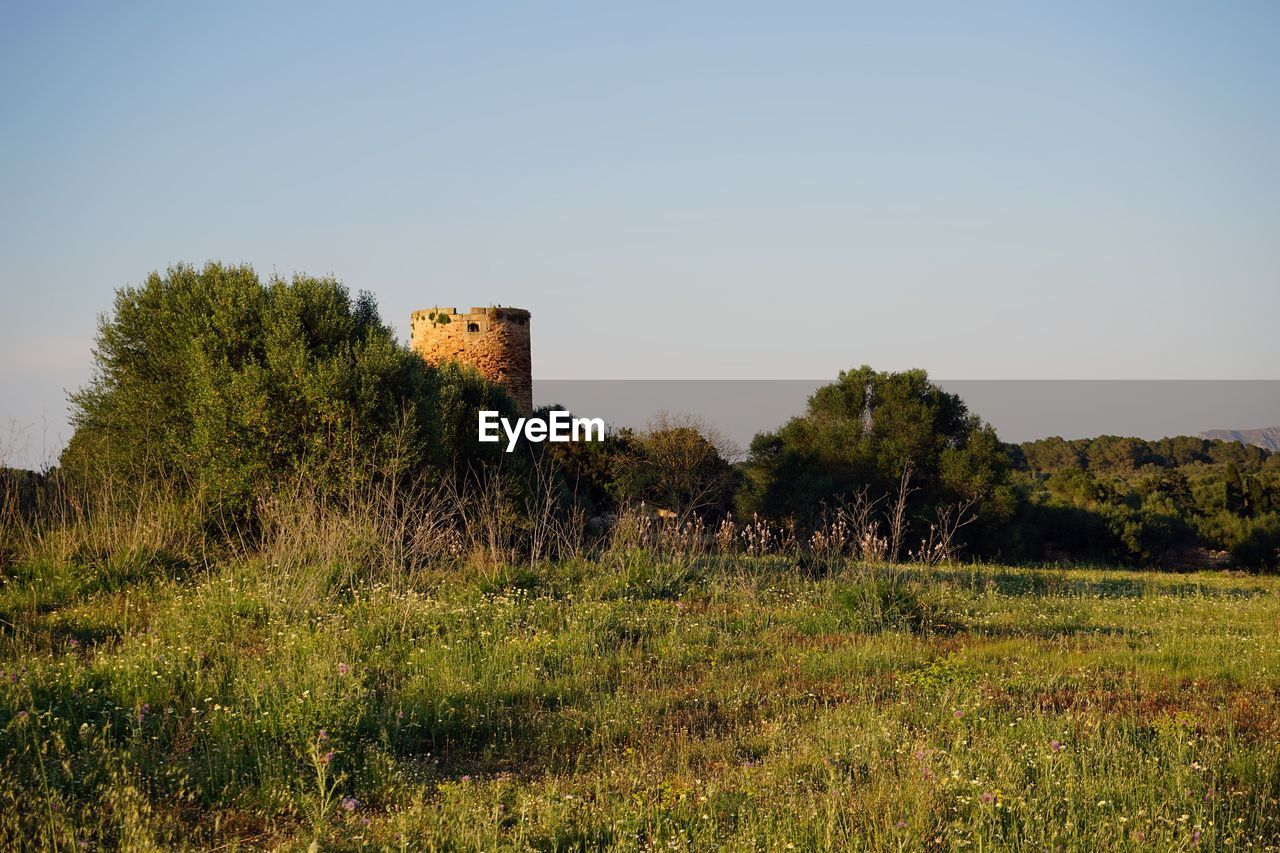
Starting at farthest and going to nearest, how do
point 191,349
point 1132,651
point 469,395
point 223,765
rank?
point 469,395 < point 191,349 < point 1132,651 < point 223,765

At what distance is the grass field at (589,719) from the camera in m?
4.00

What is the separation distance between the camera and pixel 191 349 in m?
13.3

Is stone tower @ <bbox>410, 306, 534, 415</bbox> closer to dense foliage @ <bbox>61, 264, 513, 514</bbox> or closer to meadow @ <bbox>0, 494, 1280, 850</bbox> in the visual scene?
dense foliage @ <bbox>61, 264, 513, 514</bbox>

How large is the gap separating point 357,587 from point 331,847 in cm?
524

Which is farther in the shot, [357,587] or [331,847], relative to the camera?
[357,587]

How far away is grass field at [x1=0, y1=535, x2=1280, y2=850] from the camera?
400 cm

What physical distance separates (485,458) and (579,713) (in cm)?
1710

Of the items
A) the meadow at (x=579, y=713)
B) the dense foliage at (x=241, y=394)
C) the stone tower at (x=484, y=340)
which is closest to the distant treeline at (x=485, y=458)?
the dense foliage at (x=241, y=394)

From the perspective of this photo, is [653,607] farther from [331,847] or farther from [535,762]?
[331,847]

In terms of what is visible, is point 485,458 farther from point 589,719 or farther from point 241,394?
point 589,719

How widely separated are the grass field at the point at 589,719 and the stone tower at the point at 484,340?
21.5m

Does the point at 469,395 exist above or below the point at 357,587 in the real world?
above

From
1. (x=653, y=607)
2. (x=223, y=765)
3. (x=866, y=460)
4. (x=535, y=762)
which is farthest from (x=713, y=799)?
(x=866, y=460)

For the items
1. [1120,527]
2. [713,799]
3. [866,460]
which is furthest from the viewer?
[1120,527]
